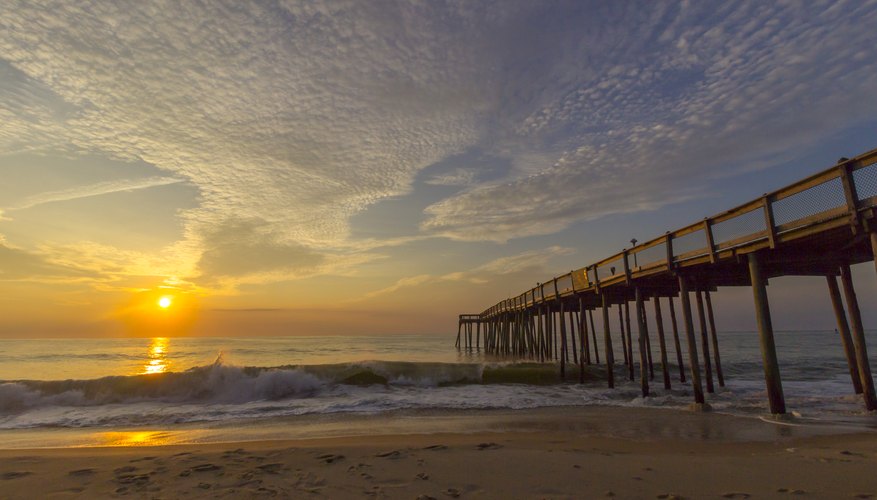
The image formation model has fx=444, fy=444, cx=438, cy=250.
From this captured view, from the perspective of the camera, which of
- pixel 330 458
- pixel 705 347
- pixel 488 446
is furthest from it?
pixel 705 347

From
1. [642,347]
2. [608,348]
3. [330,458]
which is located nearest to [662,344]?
[642,347]

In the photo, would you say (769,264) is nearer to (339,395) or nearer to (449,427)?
(449,427)

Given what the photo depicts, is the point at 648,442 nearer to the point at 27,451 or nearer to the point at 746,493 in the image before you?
the point at 746,493

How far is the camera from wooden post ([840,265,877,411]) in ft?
34.7

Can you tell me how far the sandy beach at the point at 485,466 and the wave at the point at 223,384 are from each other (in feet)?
28.9

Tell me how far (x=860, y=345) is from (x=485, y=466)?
10.4 metres

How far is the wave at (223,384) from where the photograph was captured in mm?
16062

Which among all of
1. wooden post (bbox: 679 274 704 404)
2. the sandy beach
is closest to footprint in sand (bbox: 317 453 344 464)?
the sandy beach

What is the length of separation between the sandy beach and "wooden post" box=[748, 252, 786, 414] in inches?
32.2

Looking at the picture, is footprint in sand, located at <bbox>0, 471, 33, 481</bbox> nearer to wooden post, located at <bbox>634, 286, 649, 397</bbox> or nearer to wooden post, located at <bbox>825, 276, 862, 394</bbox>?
wooden post, located at <bbox>634, 286, 649, 397</bbox>

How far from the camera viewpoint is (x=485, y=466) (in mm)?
6219

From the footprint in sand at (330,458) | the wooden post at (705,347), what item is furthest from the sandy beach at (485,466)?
the wooden post at (705,347)

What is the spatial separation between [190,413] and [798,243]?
16494 millimetres

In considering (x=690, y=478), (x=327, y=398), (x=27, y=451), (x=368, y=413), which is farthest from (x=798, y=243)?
(x=27, y=451)
